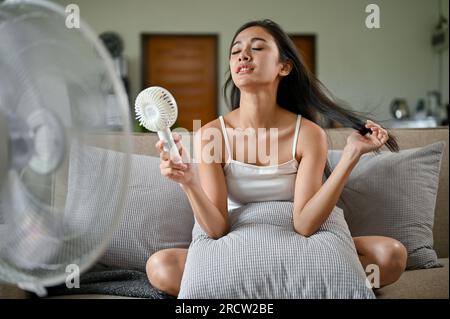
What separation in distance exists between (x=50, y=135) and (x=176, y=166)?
0.20 metres

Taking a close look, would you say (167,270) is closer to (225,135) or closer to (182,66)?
(225,135)

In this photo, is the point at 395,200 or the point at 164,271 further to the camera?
the point at 395,200

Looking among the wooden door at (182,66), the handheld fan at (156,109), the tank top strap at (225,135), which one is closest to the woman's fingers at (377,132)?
the tank top strap at (225,135)

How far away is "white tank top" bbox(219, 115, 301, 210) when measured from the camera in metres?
0.80

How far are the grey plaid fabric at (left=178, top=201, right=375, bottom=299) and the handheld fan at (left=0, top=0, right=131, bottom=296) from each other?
18 cm

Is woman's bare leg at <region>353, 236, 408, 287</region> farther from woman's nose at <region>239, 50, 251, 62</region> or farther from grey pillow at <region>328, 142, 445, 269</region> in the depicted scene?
woman's nose at <region>239, 50, 251, 62</region>

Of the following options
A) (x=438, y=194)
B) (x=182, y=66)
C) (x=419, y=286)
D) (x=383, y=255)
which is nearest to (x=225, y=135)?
(x=383, y=255)

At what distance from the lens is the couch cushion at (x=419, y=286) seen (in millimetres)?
805

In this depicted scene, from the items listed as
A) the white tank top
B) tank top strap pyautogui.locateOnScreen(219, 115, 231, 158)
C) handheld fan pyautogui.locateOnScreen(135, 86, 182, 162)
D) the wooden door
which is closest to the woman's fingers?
the white tank top

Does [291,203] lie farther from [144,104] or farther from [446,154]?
[446,154]

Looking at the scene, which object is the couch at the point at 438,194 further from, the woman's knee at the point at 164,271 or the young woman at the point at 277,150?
the woman's knee at the point at 164,271

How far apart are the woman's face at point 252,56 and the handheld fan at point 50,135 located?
29cm

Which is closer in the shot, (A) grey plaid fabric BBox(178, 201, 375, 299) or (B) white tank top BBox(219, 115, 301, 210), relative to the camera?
(A) grey plaid fabric BBox(178, 201, 375, 299)

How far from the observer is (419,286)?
2.82ft
